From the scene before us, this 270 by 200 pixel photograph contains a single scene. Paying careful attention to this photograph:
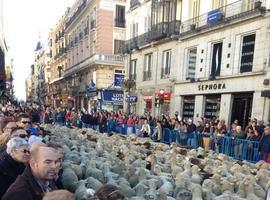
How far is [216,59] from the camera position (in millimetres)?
21391

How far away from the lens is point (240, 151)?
13.2 metres

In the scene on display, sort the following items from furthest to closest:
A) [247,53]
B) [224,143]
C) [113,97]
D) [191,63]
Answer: [113,97], [191,63], [247,53], [224,143]

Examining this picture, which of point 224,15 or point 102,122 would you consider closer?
point 224,15

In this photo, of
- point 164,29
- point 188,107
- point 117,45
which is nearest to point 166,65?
point 164,29

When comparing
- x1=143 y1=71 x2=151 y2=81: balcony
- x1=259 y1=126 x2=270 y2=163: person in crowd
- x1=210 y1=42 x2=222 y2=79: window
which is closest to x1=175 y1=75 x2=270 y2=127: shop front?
Answer: x1=210 y1=42 x2=222 y2=79: window

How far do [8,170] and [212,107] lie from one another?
726 inches

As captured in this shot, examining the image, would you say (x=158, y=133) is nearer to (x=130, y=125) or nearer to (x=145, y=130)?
(x=145, y=130)

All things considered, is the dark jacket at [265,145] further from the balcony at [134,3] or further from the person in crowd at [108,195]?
the balcony at [134,3]

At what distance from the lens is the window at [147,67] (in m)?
29.9

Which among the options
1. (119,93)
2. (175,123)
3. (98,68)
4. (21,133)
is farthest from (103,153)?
(98,68)

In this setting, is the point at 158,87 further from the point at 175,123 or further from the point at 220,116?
the point at 175,123

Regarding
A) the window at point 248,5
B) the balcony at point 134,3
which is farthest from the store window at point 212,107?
the balcony at point 134,3

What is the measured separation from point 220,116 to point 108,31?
23280 mm

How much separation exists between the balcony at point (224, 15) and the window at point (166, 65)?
2.82 metres
